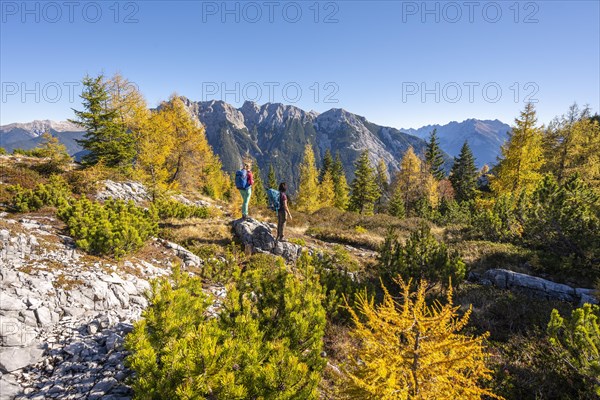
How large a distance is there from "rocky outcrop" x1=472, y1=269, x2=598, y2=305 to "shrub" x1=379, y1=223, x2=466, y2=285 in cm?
254

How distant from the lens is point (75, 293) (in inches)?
216

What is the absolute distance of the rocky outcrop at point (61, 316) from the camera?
3.77 meters

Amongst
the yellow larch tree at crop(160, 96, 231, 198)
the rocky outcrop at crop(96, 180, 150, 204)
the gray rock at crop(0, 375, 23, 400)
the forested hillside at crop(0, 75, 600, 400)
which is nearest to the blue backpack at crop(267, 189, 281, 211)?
the forested hillside at crop(0, 75, 600, 400)

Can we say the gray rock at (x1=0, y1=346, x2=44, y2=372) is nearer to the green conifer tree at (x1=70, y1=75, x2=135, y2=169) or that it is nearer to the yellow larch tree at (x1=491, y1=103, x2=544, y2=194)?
the green conifer tree at (x1=70, y1=75, x2=135, y2=169)

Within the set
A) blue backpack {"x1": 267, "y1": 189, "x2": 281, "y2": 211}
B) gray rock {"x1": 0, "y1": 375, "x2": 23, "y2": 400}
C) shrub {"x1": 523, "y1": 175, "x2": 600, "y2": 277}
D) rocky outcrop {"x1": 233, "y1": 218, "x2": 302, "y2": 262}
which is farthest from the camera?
rocky outcrop {"x1": 233, "y1": 218, "x2": 302, "y2": 262}

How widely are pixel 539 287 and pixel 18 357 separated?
45.0ft

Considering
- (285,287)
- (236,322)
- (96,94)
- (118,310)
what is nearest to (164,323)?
(236,322)

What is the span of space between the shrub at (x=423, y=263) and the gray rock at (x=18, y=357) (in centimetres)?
826

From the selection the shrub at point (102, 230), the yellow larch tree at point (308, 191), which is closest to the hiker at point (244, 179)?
the shrub at point (102, 230)

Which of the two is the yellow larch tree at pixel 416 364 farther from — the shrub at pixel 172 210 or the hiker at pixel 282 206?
the shrub at pixel 172 210

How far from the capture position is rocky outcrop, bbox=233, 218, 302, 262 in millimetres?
11617

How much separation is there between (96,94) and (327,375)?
24748 mm

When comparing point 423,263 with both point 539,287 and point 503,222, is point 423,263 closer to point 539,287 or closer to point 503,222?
point 539,287

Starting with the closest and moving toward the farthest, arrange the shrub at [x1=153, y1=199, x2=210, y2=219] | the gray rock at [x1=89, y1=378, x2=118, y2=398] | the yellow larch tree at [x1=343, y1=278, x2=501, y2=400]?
the yellow larch tree at [x1=343, y1=278, x2=501, y2=400] → the gray rock at [x1=89, y1=378, x2=118, y2=398] → the shrub at [x1=153, y1=199, x2=210, y2=219]
